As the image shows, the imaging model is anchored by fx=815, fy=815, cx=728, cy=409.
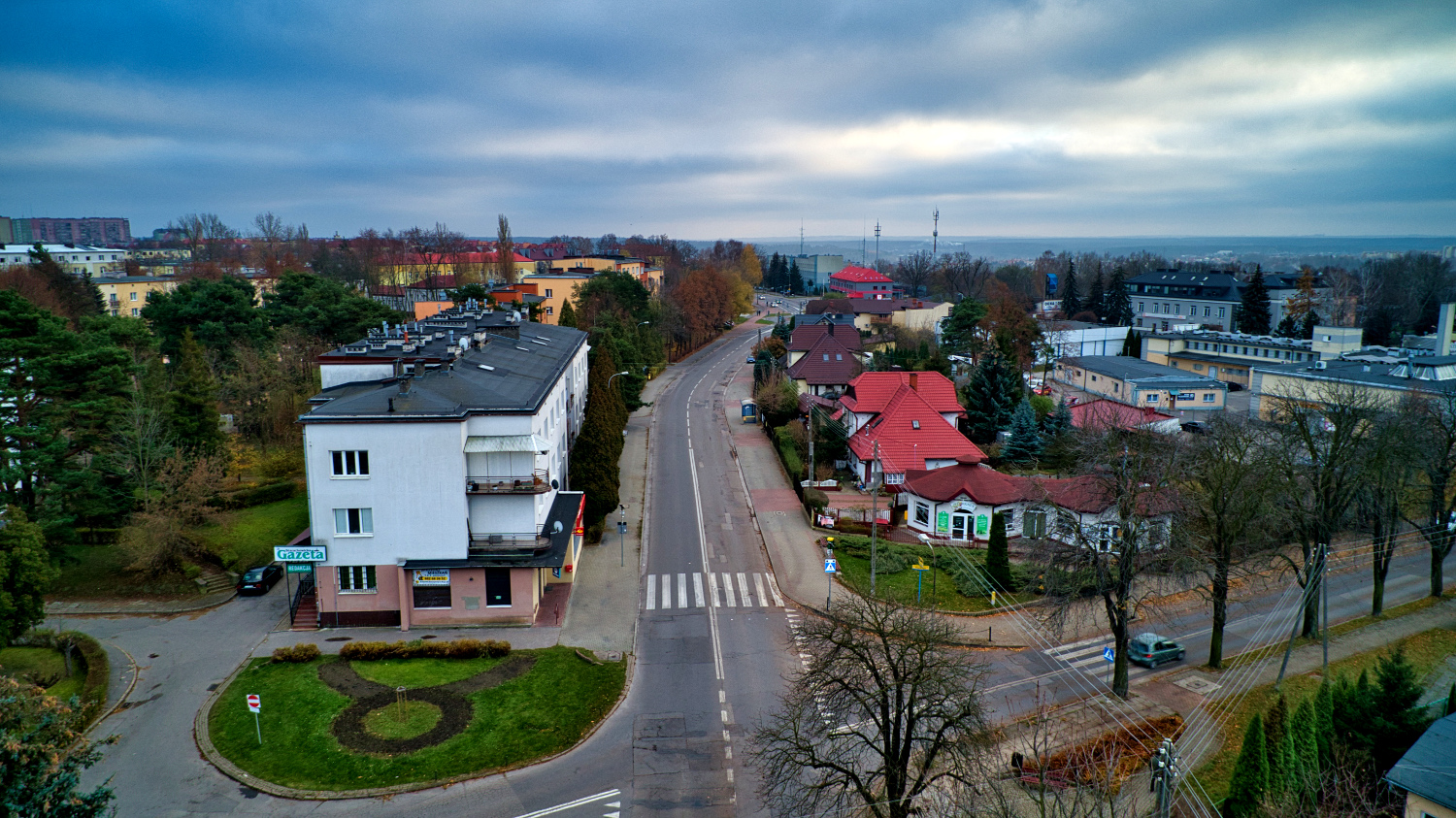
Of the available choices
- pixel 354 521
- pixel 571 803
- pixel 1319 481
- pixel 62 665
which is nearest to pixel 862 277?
pixel 1319 481

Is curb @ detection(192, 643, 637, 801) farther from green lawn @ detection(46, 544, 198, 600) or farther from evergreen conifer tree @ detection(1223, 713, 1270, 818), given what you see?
evergreen conifer tree @ detection(1223, 713, 1270, 818)

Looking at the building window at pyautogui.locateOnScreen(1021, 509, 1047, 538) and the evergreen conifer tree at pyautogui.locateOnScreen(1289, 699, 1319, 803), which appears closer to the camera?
the evergreen conifer tree at pyautogui.locateOnScreen(1289, 699, 1319, 803)

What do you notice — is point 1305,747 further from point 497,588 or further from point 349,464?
point 349,464

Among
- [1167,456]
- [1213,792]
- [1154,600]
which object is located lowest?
[1213,792]

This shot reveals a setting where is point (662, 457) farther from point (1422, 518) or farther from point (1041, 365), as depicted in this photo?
point (1041, 365)

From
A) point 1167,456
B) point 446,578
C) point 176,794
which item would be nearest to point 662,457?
point 446,578

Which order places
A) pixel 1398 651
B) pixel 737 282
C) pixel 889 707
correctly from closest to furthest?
1. pixel 889 707
2. pixel 1398 651
3. pixel 737 282

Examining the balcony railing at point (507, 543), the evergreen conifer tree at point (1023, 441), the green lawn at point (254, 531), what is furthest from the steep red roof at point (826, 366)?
the balcony railing at point (507, 543)

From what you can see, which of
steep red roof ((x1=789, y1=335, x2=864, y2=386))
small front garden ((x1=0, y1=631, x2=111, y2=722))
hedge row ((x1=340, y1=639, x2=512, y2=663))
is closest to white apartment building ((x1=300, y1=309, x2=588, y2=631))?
hedge row ((x1=340, y1=639, x2=512, y2=663))
